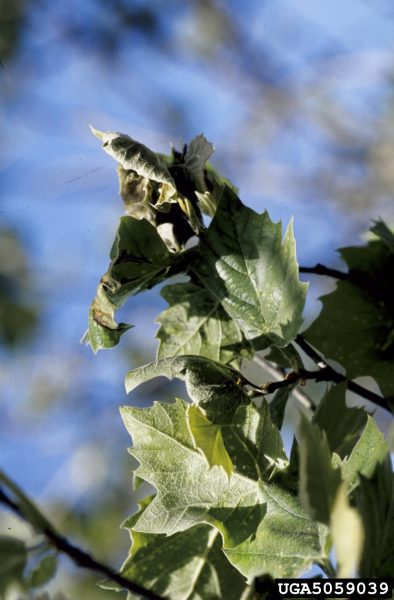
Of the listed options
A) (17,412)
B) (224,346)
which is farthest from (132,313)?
(224,346)

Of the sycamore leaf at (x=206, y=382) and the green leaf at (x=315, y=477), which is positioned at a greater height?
the sycamore leaf at (x=206, y=382)

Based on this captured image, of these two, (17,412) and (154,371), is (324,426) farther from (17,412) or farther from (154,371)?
(17,412)

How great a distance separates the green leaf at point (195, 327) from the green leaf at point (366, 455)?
0.76 feet

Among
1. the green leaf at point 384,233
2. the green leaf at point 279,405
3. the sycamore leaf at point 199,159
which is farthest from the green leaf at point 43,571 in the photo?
the green leaf at point 384,233

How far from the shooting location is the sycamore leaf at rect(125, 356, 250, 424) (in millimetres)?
692

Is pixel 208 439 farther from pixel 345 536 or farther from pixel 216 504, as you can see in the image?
pixel 345 536

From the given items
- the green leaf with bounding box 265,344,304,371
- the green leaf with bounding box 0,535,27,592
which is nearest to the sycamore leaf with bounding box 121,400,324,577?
the green leaf with bounding box 265,344,304,371

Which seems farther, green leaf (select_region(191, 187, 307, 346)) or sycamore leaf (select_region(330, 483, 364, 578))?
green leaf (select_region(191, 187, 307, 346))

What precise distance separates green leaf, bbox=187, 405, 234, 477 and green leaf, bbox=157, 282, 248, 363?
0.15m

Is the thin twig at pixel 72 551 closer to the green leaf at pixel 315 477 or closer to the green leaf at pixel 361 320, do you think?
the green leaf at pixel 315 477

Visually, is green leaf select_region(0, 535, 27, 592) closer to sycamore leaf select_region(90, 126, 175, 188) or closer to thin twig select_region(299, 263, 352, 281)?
sycamore leaf select_region(90, 126, 175, 188)

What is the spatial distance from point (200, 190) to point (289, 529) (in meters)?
0.36

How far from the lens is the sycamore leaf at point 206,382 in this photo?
692 mm

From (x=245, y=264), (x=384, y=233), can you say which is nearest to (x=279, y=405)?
(x=245, y=264)
